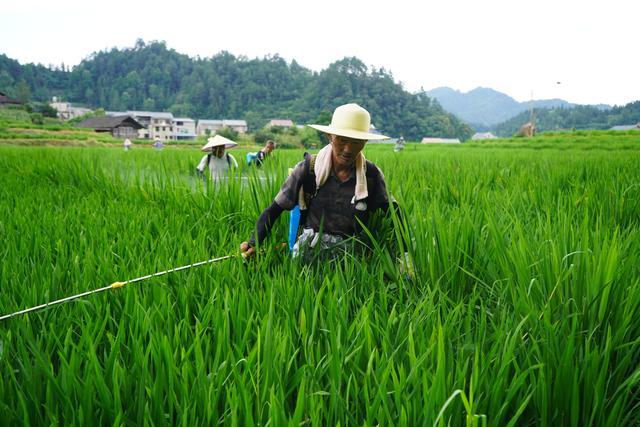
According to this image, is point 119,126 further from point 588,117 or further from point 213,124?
point 588,117

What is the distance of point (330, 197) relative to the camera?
2.05m

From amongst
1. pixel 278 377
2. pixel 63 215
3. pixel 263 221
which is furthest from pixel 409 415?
pixel 63 215

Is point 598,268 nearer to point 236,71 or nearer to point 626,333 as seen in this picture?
point 626,333

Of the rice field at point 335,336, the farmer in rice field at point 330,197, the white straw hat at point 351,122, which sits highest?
the white straw hat at point 351,122

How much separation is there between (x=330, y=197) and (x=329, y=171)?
0.38ft

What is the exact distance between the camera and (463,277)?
5.26ft

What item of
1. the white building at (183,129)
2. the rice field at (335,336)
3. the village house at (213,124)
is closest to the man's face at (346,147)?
the rice field at (335,336)

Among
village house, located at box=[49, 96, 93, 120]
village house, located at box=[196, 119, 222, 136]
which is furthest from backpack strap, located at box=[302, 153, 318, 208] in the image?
village house, located at box=[49, 96, 93, 120]

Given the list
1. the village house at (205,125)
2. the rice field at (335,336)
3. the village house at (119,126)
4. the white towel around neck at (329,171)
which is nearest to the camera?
the rice field at (335,336)

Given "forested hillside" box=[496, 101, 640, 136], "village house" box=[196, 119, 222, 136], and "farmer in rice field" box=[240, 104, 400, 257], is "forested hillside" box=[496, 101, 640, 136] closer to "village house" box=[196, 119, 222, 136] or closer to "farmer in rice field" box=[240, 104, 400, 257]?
"village house" box=[196, 119, 222, 136]

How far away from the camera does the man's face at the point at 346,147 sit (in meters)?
1.91

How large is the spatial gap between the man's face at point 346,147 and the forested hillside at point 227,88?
4323cm

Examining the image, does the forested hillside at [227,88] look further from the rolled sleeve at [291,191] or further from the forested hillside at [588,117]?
the rolled sleeve at [291,191]

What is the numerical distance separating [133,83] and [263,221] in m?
92.3
